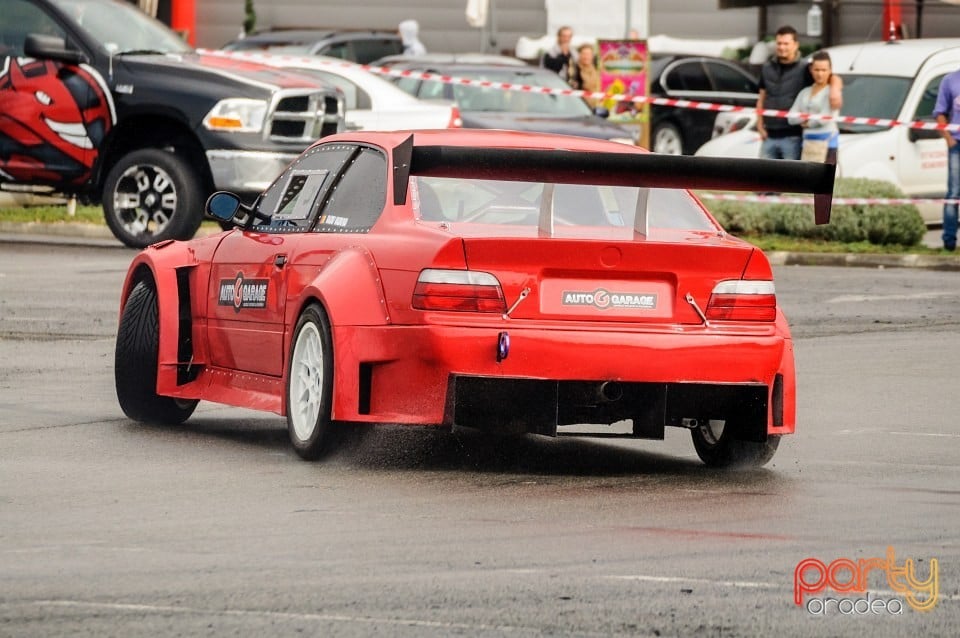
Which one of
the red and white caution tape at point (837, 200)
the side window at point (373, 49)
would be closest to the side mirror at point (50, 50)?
the red and white caution tape at point (837, 200)

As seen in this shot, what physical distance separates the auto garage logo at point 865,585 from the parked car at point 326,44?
2332 centimetres

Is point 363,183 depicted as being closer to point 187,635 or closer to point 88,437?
point 88,437

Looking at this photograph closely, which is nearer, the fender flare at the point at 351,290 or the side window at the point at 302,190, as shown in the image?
the fender flare at the point at 351,290

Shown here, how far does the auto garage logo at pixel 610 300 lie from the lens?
25.8 ft

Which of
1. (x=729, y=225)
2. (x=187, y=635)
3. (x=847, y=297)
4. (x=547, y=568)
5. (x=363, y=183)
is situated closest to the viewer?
(x=187, y=635)

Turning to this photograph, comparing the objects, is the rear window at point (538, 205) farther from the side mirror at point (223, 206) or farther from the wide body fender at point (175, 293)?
the wide body fender at point (175, 293)

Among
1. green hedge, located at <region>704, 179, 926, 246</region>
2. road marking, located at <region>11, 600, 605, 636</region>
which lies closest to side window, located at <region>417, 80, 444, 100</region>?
green hedge, located at <region>704, 179, 926, 246</region>

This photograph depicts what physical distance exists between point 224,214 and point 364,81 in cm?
1395

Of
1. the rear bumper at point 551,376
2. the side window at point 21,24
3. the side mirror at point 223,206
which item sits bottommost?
the rear bumper at point 551,376

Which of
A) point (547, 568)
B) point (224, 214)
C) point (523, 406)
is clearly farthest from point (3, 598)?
point (224, 214)

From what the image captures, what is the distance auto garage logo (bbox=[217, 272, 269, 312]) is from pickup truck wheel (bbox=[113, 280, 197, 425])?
443 mm

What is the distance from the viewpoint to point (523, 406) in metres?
7.82

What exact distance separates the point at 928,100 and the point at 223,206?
15.8 meters

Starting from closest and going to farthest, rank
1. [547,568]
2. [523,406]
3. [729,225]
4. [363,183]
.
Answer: [547,568], [523,406], [363,183], [729,225]
